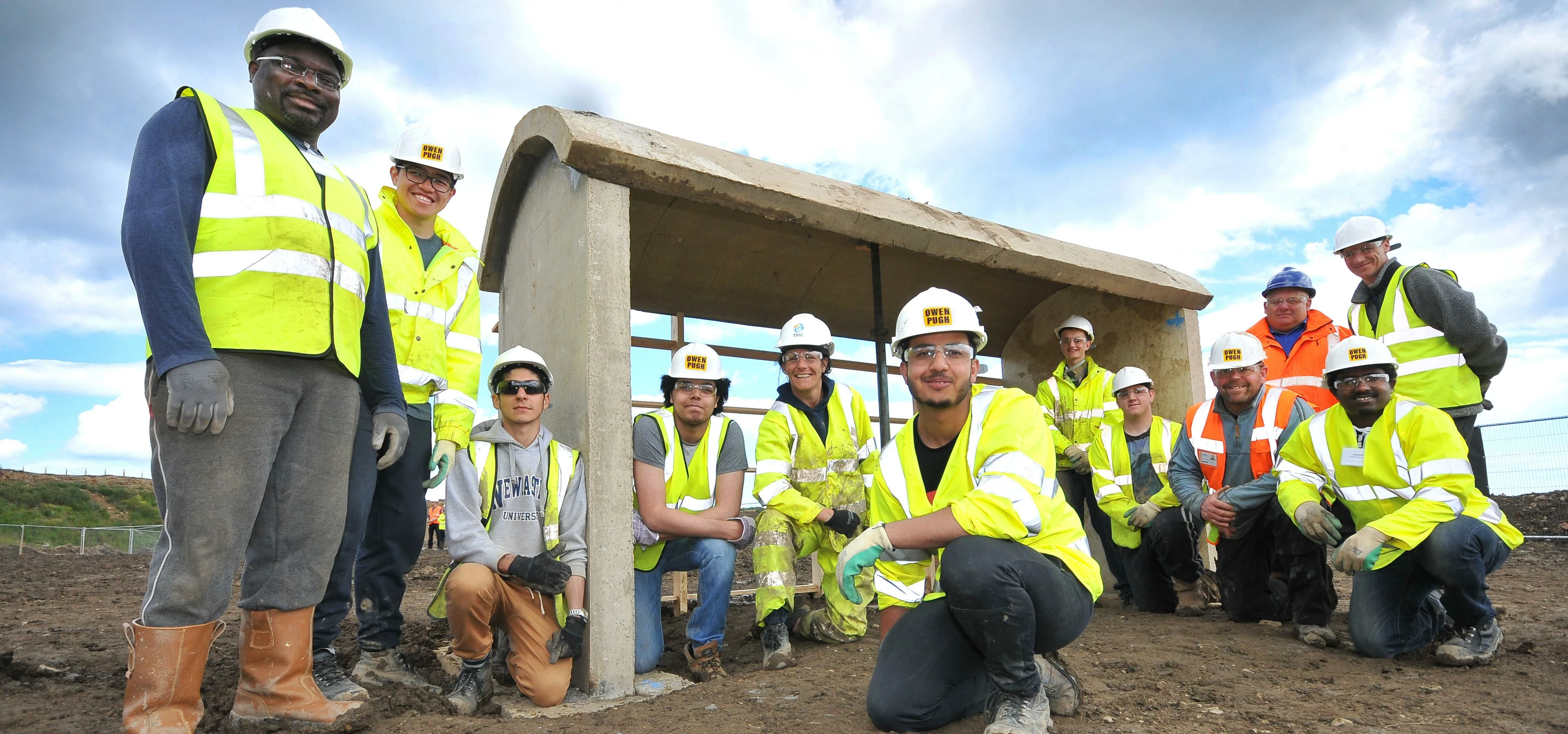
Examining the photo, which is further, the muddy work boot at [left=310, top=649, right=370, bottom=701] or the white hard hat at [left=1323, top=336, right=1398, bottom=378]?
the white hard hat at [left=1323, top=336, right=1398, bottom=378]

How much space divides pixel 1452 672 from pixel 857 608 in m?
2.65

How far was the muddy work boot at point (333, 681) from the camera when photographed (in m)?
3.21

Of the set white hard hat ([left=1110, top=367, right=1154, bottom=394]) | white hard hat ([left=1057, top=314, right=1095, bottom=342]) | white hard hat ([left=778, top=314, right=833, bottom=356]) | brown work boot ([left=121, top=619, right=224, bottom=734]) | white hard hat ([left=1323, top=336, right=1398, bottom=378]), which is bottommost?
brown work boot ([left=121, top=619, right=224, bottom=734])

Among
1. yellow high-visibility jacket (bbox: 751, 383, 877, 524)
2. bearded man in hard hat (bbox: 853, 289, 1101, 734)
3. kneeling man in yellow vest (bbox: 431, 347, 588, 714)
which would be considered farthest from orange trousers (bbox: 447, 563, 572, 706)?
bearded man in hard hat (bbox: 853, 289, 1101, 734)

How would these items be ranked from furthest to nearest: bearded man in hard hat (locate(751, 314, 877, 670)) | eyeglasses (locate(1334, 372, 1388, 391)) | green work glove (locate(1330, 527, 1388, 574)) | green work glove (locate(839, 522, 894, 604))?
bearded man in hard hat (locate(751, 314, 877, 670)), eyeglasses (locate(1334, 372, 1388, 391)), green work glove (locate(1330, 527, 1388, 574)), green work glove (locate(839, 522, 894, 604))

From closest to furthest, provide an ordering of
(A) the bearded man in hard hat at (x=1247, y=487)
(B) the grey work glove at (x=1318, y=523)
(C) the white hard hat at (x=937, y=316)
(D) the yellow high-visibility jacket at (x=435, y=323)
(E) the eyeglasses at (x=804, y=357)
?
(C) the white hard hat at (x=937, y=316) < (D) the yellow high-visibility jacket at (x=435, y=323) < (B) the grey work glove at (x=1318, y=523) < (A) the bearded man in hard hat at (x=1247, y=487) < (E) the eyeglasses at (x=804, y=357)

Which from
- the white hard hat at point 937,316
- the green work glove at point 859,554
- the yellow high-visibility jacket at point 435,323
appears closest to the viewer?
the green work glove at point 859,554

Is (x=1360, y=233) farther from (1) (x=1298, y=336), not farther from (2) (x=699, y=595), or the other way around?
(2) (x=699, y=595)

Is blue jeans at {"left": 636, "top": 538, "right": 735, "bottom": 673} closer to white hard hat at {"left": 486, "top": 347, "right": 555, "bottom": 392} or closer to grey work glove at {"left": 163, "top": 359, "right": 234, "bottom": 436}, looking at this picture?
white hard hat at {"left": 486, "top": 347, "right": 555, "bottom": 392}

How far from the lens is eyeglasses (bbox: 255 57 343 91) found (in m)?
2.74

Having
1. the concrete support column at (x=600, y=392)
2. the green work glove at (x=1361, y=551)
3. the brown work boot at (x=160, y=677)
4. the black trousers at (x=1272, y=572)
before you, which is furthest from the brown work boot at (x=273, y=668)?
the black trousers at (x=1272, y=572)

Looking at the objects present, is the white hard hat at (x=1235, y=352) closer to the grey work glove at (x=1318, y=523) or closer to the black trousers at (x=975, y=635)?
the grey work glove at (x=1318, y=523)

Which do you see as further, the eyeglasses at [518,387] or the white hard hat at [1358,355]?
the white hard hat at [1358,355]

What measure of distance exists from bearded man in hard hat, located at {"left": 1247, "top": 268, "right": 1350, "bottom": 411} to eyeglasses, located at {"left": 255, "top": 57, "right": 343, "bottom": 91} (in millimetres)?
5131
